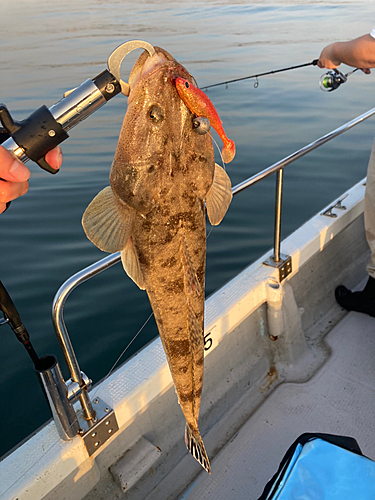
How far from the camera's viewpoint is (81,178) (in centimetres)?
740

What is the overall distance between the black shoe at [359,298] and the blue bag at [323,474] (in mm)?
2037

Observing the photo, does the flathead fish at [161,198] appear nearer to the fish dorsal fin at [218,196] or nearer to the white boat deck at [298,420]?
the fish dorsal fin at [218,196]

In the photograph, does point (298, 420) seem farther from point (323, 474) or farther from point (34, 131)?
point (34, 131)

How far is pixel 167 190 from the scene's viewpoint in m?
1.17

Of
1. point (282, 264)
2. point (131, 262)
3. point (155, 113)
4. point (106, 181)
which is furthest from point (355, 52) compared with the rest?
point (106, 181)

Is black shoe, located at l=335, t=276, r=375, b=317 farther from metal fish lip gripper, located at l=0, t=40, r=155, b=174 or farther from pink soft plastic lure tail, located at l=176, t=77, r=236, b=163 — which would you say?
metal fish lip gripper, located at l=0, t=40, r=155, b=174

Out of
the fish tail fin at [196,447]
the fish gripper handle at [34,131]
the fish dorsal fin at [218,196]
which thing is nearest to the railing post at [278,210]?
the fish dorsal fin at [218,196]

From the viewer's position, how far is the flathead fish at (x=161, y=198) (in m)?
1.10

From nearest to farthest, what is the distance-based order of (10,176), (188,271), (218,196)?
(10,176) → (188,271) → (218,196)

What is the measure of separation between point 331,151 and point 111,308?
6243 millimetres

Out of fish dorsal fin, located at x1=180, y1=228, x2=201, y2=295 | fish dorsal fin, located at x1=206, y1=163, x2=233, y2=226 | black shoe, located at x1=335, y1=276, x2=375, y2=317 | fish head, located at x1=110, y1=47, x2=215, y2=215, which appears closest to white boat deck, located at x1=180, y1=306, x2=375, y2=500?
black shoe, located at x1=335, y1=276, x2=375, y2=317

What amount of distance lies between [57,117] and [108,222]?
303 mm

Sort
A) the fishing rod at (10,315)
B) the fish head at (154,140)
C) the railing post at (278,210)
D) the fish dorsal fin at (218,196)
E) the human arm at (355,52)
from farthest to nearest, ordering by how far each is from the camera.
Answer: the railing post at (278,210)
the human arm at (355,52)
the fishing rod at (10,315)
the fish dorsal fin at (218,196)
the fish head at (154,140)

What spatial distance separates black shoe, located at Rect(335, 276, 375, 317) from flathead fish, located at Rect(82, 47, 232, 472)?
110 inches
